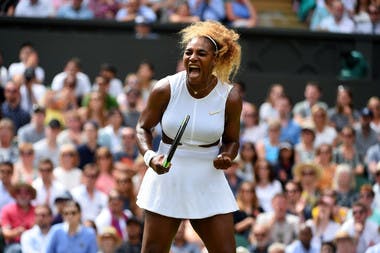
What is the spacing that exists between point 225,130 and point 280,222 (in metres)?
5.23

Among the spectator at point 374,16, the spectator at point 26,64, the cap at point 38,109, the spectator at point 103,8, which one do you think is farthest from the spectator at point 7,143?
the spectator at point 374,16

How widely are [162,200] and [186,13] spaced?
→ 32.3 feet

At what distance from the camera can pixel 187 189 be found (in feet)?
24.4

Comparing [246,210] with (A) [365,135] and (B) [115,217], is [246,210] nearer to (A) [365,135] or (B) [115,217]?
(B) [115,217]

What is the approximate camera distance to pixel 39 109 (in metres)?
14.2

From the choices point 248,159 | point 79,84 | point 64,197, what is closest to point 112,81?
point 79,84

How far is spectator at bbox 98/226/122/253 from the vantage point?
11.7 meters

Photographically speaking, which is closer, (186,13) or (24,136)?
(24,136)

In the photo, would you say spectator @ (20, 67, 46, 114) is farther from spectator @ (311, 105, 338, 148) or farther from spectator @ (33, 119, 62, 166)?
spectator @ (311, 105, 338, 148)

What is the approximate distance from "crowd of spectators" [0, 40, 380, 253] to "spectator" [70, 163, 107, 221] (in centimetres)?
1

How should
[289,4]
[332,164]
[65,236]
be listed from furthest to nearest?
[289,4]
[332,164]
[65,236]

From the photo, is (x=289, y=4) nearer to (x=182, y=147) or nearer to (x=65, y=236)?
(x=65, y=236)

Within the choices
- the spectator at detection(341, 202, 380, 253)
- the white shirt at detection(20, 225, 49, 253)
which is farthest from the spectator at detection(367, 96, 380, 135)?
the white shirt at detection(20, 225, 49, 253)

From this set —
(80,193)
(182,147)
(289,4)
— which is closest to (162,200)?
(182,147)
